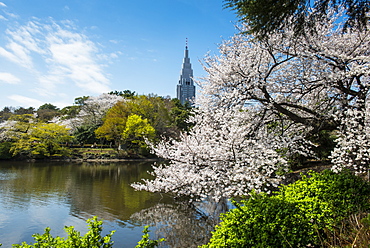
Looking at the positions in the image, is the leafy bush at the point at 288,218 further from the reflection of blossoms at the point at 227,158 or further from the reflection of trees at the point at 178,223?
the reflection of trees at the point at 178,223

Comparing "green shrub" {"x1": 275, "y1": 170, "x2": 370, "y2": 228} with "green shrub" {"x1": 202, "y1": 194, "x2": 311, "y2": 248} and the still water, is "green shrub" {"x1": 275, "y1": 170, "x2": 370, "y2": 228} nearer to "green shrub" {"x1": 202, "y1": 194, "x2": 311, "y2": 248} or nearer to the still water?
"green shrub" {"x1": 202, "y1": 194, "x2": 311, "y2": 248}

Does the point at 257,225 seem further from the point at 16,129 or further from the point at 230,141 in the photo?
the point at 16,129

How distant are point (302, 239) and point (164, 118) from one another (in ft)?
83.1

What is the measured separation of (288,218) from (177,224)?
4.35 metres

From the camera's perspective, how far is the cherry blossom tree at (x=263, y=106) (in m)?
5.09

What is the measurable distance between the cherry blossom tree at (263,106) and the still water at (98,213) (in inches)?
48.5

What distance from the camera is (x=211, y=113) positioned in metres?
5.94

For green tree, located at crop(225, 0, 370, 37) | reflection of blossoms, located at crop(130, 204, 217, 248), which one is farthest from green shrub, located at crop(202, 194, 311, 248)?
reflection of blossoms, located at crop(130, 204, 217, 248)

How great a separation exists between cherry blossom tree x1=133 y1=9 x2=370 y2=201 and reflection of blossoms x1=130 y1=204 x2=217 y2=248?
1.06m

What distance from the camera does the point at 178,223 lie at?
263 inches

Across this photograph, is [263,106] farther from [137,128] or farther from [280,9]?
[137,128]

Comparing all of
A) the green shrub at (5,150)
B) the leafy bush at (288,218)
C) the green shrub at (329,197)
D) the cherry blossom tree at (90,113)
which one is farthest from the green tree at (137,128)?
the leafy bush at (288,218)

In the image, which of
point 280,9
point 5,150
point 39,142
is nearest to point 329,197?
point 280,9

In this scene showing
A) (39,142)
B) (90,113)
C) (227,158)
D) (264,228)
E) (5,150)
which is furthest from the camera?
(90,113)
